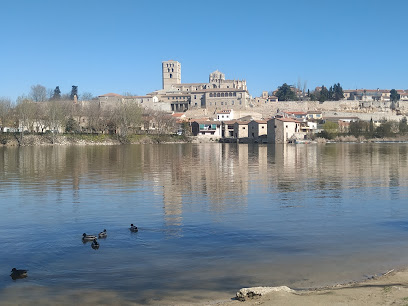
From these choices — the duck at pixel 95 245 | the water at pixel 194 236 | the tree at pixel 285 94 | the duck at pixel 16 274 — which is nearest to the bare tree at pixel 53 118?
the water at pixel 194 236

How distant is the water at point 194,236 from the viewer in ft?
22.9

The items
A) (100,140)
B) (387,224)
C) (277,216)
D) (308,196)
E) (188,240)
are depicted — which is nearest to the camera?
(188,240)

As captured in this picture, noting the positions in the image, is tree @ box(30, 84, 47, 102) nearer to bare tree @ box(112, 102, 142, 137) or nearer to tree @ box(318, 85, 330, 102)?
bare tree @ box(112, 102, 142, 137)

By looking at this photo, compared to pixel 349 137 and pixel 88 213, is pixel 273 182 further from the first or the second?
pixel 349 137

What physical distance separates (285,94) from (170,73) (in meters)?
53.5

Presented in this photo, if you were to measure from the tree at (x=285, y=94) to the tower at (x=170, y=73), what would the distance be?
159ft

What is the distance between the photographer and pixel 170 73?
152750 mm

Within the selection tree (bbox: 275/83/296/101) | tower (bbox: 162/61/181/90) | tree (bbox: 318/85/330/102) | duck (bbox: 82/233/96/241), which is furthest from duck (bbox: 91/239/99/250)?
tower (bbox: 162/61/181/90)

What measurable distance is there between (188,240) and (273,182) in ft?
34.2

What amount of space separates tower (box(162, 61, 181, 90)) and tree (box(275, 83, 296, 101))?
4842 centimetres

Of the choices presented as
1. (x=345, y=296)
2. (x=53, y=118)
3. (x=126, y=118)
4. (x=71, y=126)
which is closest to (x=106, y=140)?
(x=126, y=118)

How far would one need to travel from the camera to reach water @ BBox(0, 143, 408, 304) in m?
6.98

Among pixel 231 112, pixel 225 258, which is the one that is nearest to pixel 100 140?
pixel 231 112

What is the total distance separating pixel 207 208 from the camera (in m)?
12.9
